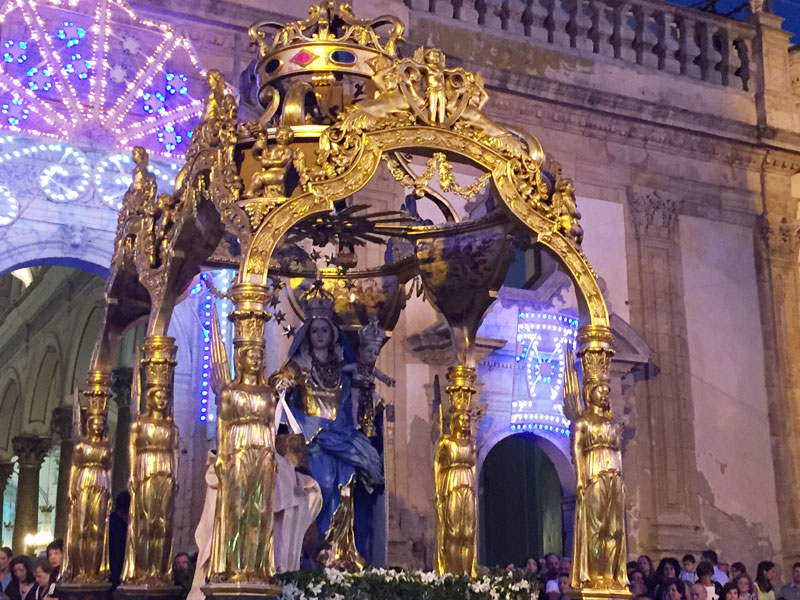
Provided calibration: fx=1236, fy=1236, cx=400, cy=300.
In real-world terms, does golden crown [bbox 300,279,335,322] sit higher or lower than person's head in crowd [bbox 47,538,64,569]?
higher

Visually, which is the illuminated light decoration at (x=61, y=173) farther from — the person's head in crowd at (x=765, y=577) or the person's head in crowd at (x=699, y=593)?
the person's head in crowd at (x=765, y=577)

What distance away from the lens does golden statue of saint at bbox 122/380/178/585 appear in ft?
24.2

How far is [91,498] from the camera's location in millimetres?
8141

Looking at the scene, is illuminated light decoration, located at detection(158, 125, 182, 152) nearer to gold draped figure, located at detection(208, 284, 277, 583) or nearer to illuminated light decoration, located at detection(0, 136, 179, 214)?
illuminated light decoration, located at detection(0, 136, 179, 214)

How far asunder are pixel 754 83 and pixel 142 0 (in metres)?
7.50

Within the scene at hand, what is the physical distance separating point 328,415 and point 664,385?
Result: 6250mm

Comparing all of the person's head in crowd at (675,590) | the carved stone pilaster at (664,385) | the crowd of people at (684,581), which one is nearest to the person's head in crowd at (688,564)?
the crowd of people at (684,581)

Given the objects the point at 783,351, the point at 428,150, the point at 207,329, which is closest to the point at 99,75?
the point at 207,329

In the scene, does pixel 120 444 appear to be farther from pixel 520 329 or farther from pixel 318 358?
pixel 318 358

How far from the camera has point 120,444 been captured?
14859mm

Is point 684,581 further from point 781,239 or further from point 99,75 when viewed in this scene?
point 99,75

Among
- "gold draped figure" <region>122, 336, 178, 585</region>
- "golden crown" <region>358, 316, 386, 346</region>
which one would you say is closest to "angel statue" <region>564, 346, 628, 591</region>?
"golden crown" <region>358, 316, 386, 346</region>

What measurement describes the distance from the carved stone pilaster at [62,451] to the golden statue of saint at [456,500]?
32.5 ft

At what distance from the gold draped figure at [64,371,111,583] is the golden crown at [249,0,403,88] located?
98.9 inches
